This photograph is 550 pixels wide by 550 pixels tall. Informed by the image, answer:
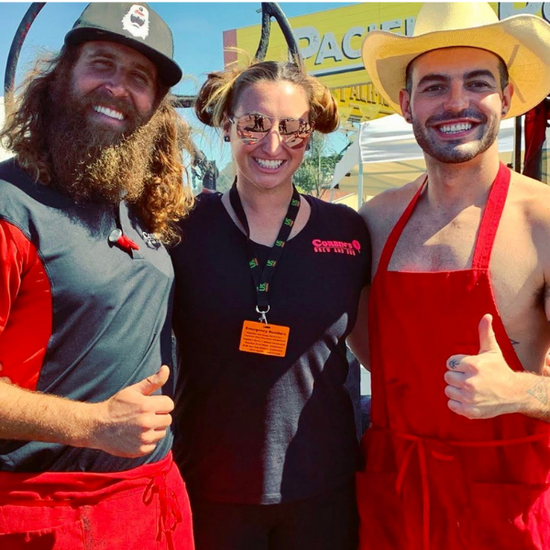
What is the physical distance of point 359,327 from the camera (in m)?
2.56

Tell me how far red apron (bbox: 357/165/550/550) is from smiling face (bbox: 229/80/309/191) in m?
0.60

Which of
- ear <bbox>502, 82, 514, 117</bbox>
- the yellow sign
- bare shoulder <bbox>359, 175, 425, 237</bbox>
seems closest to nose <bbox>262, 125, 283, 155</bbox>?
bare shoulder <bbox>359, 175, 425, 237</bbox>

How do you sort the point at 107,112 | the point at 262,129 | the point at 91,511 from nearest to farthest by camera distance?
the point at 91,511 → the point at 107,112 → the point at 262,129

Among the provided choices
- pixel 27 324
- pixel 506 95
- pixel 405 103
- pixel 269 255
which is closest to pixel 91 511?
pixel 27 324

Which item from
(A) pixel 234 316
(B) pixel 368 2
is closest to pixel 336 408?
(A) pixel 234 316

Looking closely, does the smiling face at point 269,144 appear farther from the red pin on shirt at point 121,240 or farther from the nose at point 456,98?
the red pin on shirt at point 121,240

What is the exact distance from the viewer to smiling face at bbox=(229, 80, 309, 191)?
7.48 ft

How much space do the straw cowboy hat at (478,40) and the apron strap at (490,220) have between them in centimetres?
49

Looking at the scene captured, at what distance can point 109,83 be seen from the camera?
184 centimetres

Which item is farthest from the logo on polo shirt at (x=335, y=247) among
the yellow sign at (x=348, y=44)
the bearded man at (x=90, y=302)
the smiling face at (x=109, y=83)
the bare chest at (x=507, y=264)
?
the yellow sign at (x=348, y=44)

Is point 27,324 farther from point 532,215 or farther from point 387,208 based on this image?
point 532,215

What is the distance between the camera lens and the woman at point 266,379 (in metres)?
1.99

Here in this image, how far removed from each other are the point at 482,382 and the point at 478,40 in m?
1.28

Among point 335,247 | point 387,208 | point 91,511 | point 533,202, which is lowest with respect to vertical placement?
point 91,511
